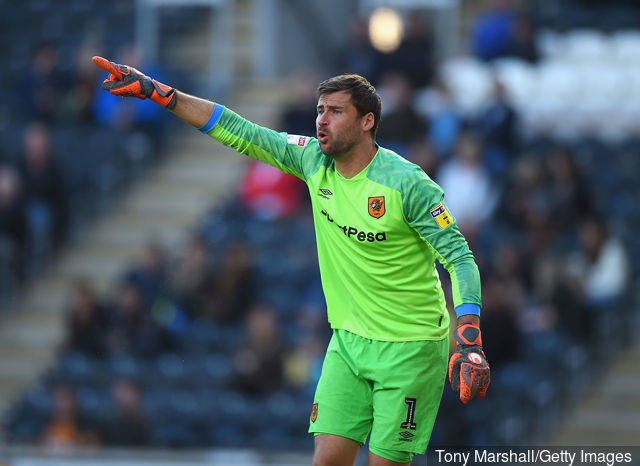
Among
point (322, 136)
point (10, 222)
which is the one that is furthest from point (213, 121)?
point (10, 222)

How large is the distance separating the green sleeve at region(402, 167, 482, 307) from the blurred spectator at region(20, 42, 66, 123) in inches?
424

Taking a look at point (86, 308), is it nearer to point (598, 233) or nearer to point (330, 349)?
point (598, 233)

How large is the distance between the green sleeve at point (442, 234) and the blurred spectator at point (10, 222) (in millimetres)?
9139

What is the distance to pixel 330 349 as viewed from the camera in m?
6.20

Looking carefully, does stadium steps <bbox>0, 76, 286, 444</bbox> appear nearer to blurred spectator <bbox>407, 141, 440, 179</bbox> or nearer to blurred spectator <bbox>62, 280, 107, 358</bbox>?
blurred spectator <bbox>62, 280, 107, 358</bbox>

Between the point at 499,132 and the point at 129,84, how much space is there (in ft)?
24.9

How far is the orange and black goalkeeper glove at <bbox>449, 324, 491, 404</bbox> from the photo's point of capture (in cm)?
555

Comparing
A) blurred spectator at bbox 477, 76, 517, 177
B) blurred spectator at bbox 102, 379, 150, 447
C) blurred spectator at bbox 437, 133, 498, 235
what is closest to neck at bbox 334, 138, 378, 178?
blurred spectator at bbox 102, 379, 150, 447

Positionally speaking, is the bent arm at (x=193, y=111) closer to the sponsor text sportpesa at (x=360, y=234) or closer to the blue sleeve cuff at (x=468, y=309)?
the sponsor text sportpesa at (x=360, y=234)

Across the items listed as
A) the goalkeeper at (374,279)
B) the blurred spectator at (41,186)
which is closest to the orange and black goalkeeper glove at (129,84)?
the goalkeeper at (374,279)

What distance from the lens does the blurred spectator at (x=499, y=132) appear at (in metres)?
13.1

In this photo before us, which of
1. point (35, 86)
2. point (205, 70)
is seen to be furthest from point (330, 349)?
point (205, 70)

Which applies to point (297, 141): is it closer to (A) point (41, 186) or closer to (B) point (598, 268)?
(B) point (598, 268)

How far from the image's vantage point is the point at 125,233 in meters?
15.4
